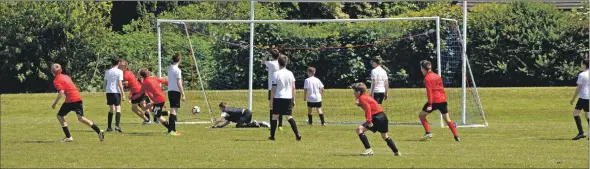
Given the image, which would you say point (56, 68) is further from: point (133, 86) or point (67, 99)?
point (133, 86)

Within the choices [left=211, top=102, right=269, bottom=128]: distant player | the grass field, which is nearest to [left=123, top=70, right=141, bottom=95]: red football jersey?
the grass field

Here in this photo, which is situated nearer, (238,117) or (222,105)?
(222,105)

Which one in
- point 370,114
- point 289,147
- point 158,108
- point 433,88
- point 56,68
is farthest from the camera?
point 158,108

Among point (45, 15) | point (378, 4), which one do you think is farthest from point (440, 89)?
point (378, 4)

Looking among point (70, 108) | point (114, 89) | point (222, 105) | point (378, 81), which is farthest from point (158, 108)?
point (378, 81)

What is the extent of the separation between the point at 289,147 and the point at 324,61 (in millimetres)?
13927

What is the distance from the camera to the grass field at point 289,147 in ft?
60.3

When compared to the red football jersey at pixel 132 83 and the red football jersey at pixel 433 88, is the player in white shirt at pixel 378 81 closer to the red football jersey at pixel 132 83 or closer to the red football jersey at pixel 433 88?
the red football jersey at pixel 433 88

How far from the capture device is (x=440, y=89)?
2347 centimetres

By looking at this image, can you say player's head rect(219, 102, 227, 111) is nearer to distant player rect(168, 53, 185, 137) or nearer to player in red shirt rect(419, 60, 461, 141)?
distant player rect(168, 53, 185, 137)

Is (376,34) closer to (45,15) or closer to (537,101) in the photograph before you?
(537,101)

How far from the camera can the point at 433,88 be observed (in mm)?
23109

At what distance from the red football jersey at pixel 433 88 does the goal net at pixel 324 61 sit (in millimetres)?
7182

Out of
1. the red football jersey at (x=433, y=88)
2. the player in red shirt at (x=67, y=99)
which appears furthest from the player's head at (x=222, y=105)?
the red football jersey at (x=433, y=88)
